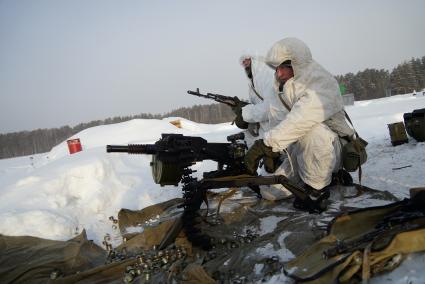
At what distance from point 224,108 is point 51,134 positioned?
40.2 m

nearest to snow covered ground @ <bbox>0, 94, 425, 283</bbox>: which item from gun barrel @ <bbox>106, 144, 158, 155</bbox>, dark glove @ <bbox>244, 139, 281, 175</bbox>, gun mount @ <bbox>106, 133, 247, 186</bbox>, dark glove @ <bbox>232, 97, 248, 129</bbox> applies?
dark glove @ <bbox>244, 139, 281, 175</bbox>

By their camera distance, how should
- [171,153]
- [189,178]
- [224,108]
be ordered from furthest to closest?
[224,108], [189,178], [171,153]

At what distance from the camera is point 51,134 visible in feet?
262

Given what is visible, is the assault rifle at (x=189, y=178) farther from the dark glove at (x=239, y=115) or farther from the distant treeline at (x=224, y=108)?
the distant treeline at (x=224, y=108)

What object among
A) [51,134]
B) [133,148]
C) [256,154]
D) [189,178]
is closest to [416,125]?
[256,154]

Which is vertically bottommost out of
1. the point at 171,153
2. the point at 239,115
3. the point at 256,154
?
the point at 256,154

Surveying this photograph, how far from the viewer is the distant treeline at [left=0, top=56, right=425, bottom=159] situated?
57969mm

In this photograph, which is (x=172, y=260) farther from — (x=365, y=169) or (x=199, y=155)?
(x=365, y=169)

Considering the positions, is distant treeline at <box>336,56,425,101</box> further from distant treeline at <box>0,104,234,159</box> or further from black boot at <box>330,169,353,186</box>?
black boot at <box>330,169,353,186</box>

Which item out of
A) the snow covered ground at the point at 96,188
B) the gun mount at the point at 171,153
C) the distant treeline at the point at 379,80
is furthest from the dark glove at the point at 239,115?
the distant treeline at the point at 379,80

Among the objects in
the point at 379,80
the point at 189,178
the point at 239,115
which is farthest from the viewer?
the point at 379,80

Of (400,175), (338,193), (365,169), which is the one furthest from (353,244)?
(365,169)

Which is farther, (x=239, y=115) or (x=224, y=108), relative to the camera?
(x=224, y=108)

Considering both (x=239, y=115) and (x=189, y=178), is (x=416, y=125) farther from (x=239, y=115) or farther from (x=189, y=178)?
(x=189, y=178)
